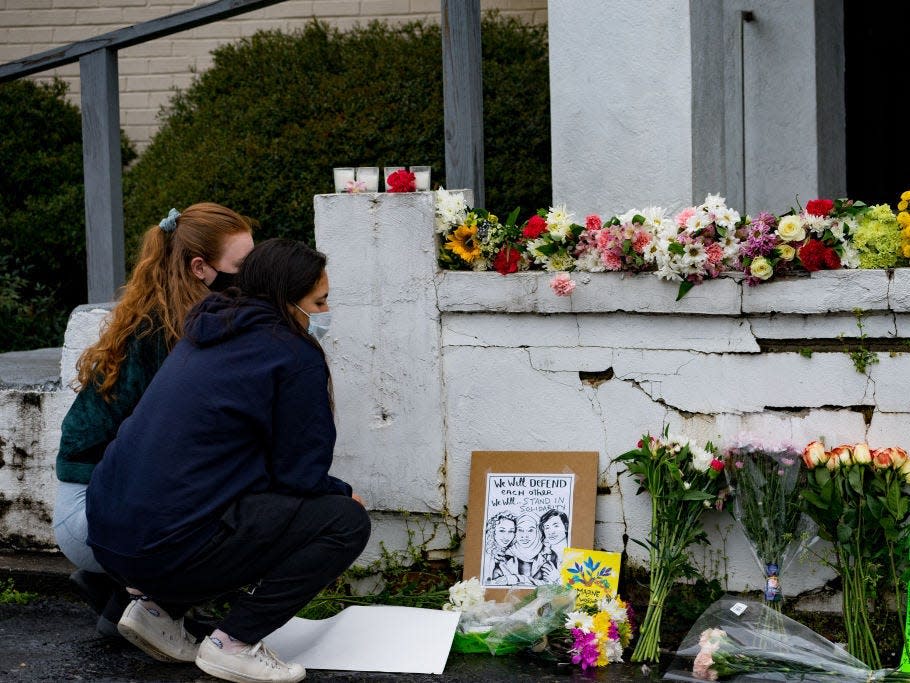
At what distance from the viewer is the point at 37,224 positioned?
717 cm

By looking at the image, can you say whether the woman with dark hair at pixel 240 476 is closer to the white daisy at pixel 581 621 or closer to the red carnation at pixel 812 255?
the white daisy at pixel 581 621

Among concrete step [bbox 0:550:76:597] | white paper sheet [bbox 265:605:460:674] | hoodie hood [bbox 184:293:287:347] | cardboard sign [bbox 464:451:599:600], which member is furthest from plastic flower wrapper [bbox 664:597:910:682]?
concrete step [bbox 0:550:76:597]

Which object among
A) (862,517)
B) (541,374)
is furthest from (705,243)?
(862,517)

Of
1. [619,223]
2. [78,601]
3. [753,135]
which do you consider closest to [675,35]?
[619,223]

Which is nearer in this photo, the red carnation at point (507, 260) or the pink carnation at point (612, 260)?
the pink carnation at point (612, 260)

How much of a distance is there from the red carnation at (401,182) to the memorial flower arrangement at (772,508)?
1.48 meters

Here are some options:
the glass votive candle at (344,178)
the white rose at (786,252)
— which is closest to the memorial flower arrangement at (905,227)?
the white rose at (786,252)

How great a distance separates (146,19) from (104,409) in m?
5.23

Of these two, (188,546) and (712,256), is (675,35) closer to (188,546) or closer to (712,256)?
(712,256)

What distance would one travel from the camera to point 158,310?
370 centimetres

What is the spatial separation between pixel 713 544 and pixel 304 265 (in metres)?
1.63

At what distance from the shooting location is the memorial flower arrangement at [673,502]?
12.4 ft

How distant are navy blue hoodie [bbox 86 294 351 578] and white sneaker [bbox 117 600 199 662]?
271 mm

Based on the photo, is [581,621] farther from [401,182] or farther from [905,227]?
[401,182]
